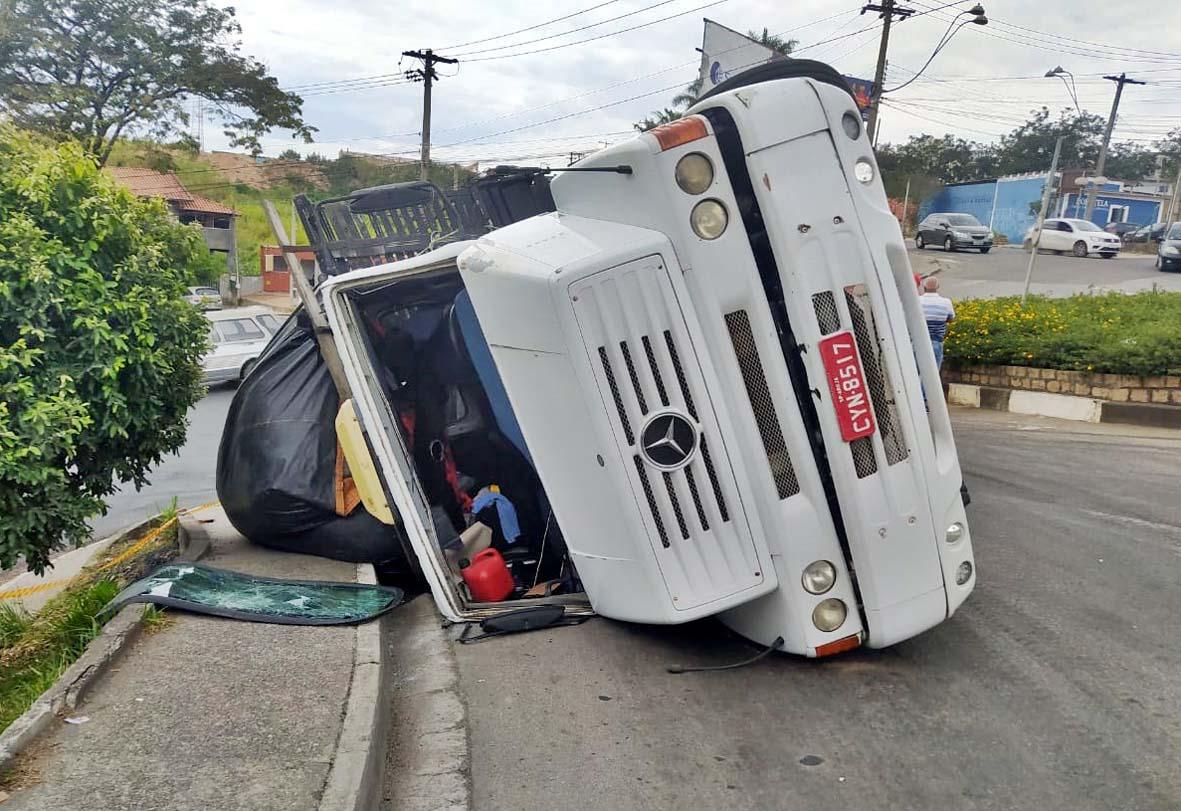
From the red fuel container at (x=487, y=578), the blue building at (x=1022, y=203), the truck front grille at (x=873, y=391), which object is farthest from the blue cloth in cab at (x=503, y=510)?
the blue building at (x=1022, y=203)

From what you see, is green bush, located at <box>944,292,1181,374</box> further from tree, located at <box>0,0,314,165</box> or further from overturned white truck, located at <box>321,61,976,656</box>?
tree, located at <box>0,0,314,165</box>

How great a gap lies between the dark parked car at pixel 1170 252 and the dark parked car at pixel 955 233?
5987mm

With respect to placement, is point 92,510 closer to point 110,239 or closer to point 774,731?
point 110,239

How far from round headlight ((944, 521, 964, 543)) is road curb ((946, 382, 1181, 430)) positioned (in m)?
7.63

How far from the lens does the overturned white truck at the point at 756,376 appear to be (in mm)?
3629

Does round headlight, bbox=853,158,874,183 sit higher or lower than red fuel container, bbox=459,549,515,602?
higher

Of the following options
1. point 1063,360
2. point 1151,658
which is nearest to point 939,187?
point 1063,360

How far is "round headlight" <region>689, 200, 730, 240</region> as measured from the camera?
3.65 metres

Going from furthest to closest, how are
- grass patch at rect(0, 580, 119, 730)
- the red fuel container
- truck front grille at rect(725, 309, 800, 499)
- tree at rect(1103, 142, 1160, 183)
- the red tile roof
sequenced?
tree at rect(1103, 142, 1160, 183) → the red tile roof → the red fuel container → grass patch at rect(0, 580, 119, 730) → truck front grille at rect(725, 309, 800, 499)

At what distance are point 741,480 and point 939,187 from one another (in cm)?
4478

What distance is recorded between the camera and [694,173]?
3.65 m

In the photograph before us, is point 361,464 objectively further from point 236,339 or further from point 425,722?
point 236,339

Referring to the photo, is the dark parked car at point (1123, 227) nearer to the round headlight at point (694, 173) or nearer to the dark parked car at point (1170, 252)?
the dark parked car at point (1170, 252)

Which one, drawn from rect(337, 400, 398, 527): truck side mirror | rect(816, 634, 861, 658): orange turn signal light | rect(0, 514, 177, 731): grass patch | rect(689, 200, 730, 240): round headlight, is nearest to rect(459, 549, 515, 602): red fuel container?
rect(337, 400, 398, 527): truck side mirror
